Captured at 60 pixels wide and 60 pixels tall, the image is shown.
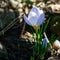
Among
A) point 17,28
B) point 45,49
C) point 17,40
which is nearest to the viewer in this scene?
point 45,49

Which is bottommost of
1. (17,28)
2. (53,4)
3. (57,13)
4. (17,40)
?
(17,40)

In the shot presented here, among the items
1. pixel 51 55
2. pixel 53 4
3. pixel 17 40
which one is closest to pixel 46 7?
pixel 53 4

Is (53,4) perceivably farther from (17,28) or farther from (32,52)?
(32,52)

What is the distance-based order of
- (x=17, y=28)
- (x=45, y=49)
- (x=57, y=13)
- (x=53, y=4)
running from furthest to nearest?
(x=53, y=4) → (x=57, y=13) → (x=17, y=28) → (x=45, y=49)

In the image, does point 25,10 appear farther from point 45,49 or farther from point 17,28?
point 45,49

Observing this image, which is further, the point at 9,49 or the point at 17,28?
the point at 17,28

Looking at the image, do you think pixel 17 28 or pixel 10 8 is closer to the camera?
pixel 17 28

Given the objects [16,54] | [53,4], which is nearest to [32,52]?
[16,54]

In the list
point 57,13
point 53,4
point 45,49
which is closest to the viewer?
point 45,49

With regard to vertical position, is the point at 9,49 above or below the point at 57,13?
below
